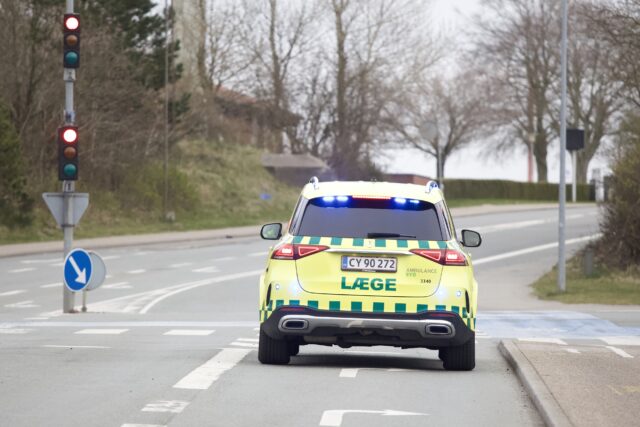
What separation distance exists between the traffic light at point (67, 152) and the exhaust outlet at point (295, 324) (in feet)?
37.6

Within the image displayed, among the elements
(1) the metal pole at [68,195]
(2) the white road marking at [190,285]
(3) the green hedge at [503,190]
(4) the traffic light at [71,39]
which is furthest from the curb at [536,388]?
(3) the green hedge at [503,190]

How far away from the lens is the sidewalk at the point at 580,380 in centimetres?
945

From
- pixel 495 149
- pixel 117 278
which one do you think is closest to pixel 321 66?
pixel 495 149

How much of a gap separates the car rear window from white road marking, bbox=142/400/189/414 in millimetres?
2572

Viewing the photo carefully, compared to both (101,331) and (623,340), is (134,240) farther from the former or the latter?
(623,340)

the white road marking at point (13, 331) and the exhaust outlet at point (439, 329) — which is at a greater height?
the exhaust outlet at point (439, 329)

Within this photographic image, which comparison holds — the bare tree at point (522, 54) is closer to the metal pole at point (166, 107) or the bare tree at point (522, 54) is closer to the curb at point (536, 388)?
the metal pole at point (166, 107)

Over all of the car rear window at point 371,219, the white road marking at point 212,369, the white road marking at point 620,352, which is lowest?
the white road marking at point 620,352

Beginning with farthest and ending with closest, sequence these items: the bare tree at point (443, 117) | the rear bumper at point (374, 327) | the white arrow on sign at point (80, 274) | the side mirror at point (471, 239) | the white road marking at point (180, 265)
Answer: the bare tree at point (443, 117) < the white road marking at point (180, 265) < the white arrow on sign at point (80, 274) < the side mirror at point (471, 239) < the rear bumper at point (374, 327)

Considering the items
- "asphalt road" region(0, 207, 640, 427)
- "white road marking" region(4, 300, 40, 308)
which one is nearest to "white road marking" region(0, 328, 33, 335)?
"asphalt road" region(0, 207, 640, 427)

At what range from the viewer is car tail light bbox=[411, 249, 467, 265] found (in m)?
12.2

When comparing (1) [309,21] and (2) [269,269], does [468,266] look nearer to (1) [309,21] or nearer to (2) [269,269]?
(2) [269,269]

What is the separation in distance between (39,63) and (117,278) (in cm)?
1561

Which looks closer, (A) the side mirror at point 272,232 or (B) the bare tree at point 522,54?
(A) the side mirror at point 272,232
